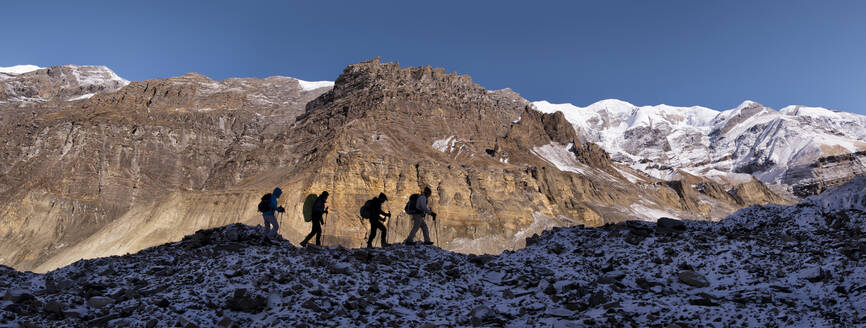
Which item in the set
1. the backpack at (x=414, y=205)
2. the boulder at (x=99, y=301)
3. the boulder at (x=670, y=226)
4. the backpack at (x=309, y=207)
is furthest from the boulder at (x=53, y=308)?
the boulder at (x=670, y=226)

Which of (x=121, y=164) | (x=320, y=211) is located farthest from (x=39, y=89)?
(x=320, y=211)

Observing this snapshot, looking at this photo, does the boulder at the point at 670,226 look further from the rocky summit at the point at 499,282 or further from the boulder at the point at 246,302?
the boulder at the point at 246,302

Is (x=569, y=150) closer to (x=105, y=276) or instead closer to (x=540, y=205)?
(x=540, y=205)

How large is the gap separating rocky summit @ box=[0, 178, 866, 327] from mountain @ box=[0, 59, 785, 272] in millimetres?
57106

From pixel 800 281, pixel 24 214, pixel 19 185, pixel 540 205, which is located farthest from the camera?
pixel 540 205

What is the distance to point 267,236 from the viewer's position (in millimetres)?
15453

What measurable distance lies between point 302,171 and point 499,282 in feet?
267

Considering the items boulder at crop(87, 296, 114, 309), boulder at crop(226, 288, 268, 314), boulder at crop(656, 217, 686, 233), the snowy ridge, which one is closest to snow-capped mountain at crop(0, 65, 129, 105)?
boulder at crop(87, 296, 114, 309)

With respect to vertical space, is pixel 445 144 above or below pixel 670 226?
above

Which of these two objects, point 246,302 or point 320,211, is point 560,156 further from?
point 246,302

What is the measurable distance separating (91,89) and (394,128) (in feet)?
476

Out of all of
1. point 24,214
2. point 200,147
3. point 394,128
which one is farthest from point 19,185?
point 394,128

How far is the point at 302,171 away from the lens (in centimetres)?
9056

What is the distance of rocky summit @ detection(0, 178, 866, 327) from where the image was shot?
30.6ft
